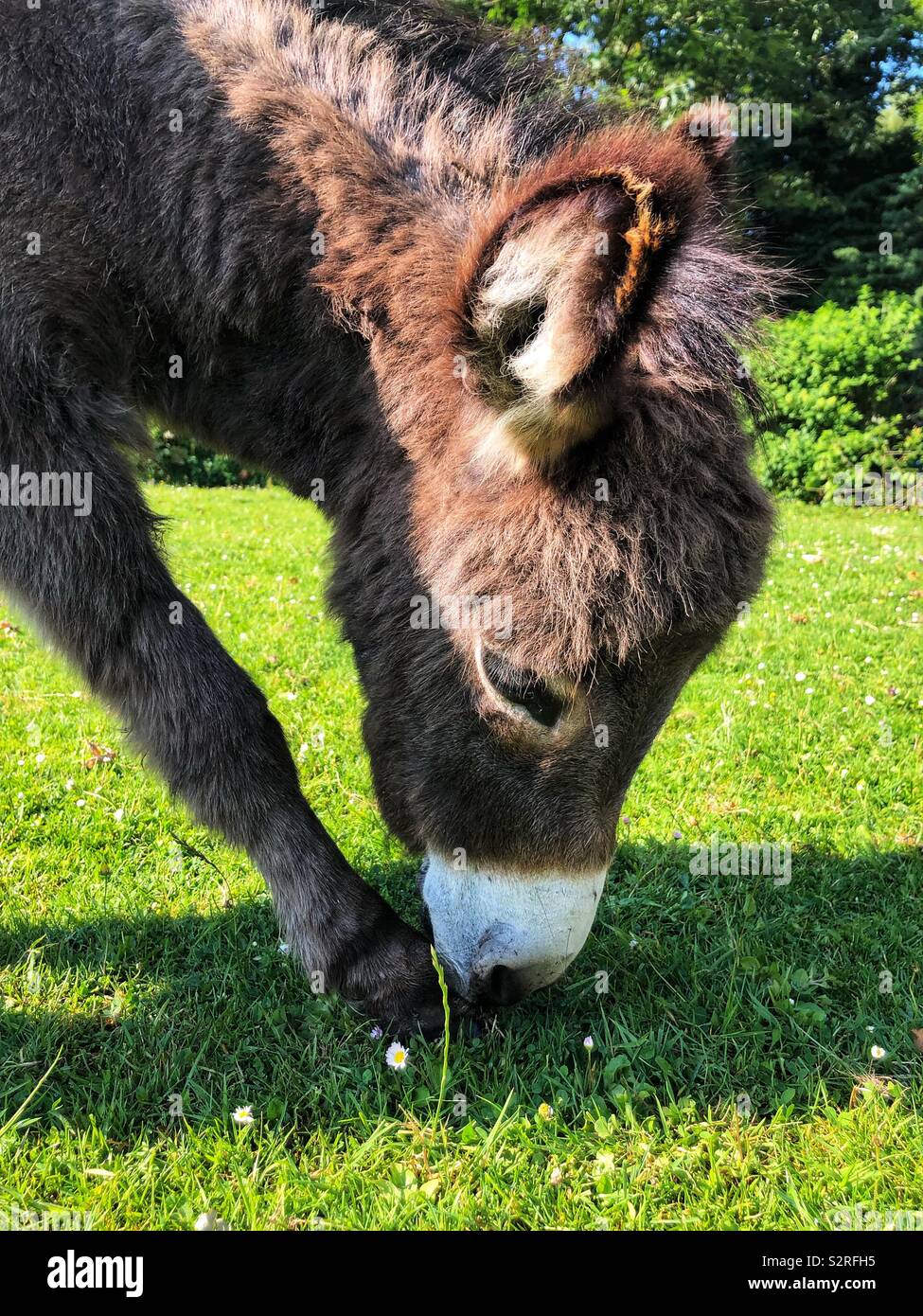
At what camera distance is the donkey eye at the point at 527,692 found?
7.25 ft

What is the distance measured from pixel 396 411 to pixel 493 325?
23.4 inches

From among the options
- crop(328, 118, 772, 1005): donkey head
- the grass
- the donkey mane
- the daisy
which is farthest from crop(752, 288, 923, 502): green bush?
the daisy

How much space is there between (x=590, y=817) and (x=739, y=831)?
189 cm

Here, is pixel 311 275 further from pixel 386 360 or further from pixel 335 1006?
pixel 335 1006

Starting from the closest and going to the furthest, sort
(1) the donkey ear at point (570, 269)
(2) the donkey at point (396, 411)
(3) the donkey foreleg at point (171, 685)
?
(1) the donkey ear at point (570, 269)
(2) the donkey at point (396, 411)
(3) the donkey foreleg at point (171, 685)

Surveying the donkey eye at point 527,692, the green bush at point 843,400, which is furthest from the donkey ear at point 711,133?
the green bush at point 843,400

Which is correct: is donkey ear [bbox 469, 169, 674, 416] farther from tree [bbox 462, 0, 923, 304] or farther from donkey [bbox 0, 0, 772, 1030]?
tree [bbox 462, 0, 923, 304]

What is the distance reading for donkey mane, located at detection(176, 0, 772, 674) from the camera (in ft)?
6.63

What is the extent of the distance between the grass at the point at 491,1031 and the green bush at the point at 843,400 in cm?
1172

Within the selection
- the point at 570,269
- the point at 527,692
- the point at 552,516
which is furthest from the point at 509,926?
the point at 570,269

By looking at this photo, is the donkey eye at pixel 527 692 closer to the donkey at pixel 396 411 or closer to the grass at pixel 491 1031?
the donkey at pixel 396 411

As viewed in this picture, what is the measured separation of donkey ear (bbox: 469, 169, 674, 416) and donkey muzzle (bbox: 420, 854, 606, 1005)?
1182 mm
